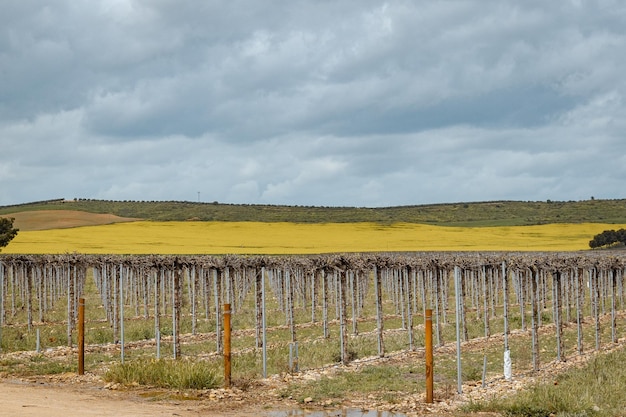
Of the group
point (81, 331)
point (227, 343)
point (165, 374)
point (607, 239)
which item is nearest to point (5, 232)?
point (81, 331)

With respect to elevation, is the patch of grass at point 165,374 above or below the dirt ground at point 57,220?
below

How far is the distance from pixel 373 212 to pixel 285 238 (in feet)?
178

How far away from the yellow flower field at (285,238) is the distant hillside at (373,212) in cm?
2067

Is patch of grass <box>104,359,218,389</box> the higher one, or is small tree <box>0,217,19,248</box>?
small tree <box>0,217,19,248</box>

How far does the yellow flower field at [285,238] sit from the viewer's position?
70562 mm

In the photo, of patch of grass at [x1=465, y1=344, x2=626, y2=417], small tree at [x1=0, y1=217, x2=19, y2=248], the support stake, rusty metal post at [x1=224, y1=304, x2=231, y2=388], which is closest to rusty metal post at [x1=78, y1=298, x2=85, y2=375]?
the support stake

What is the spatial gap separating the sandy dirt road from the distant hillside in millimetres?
99672

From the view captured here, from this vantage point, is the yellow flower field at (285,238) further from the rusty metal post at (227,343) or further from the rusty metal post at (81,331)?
the rusty metal post at (227,343)

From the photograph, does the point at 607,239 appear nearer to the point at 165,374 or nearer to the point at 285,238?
the point at 285,238

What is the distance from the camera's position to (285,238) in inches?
3342

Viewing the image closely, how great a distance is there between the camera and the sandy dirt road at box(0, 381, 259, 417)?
567 inches

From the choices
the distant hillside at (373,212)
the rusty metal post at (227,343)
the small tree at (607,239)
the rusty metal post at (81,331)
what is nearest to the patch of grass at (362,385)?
the rusty metal post at (227,343)

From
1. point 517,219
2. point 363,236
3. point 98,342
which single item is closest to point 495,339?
point 98,342

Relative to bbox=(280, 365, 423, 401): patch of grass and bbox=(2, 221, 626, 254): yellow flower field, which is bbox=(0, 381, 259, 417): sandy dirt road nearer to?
bbox=(280, 365, 423, 401): patch of grass
